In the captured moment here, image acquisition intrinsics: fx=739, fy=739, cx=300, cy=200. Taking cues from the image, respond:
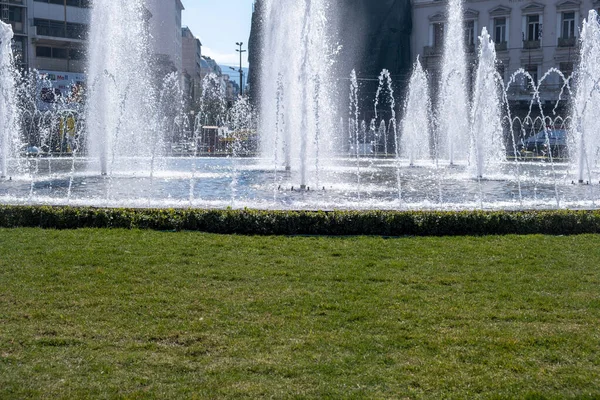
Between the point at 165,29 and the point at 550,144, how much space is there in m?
51.9

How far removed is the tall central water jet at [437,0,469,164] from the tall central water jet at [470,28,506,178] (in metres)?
1.82

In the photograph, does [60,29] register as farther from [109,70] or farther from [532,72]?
[532,72]

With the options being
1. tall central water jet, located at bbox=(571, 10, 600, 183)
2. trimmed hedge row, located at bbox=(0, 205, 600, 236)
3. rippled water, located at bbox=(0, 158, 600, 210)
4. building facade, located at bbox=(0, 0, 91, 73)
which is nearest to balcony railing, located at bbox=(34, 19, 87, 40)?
building facade, located at bbox=(0, 0, 91, 73)

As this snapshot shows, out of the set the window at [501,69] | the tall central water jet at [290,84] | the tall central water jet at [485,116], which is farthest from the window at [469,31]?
the tall central water jet at [290,84]

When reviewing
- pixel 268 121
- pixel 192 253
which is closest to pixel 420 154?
pixel 268 121

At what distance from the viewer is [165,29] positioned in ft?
261

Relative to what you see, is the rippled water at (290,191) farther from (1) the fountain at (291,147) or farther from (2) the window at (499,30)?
(2) the window at (499,30)

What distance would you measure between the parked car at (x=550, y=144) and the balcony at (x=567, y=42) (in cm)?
725

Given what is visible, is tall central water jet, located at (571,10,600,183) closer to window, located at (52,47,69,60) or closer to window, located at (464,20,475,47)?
window, located at (464,20,475,47)

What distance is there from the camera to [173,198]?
13.3 m

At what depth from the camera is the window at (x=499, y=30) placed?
47969mm

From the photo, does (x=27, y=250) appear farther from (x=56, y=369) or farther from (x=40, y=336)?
(x=56, y=369)

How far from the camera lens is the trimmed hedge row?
9945 mm

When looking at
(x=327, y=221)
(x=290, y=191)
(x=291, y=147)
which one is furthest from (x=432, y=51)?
(x=327, y=221)
